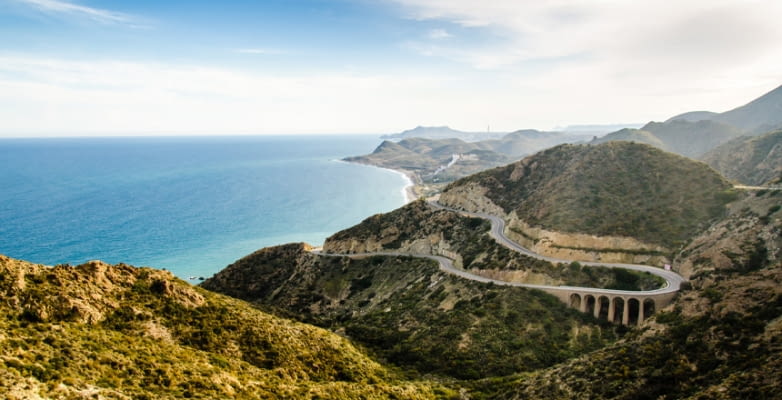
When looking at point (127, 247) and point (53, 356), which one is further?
point (127, 247)

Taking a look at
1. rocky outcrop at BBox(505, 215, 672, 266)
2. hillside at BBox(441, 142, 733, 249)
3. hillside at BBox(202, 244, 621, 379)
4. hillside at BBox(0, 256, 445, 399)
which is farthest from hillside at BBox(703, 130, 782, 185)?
hillside at BBox(0, 256, 445, 399)

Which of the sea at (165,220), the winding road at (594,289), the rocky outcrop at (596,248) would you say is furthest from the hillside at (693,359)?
the sea at (165,220)

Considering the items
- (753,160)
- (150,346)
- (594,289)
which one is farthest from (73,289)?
(753,160)

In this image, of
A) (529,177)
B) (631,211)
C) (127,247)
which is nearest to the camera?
(631,211)

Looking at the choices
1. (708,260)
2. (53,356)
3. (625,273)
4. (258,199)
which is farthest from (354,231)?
(258,199)

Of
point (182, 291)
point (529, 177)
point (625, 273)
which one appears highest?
point (529, 177)

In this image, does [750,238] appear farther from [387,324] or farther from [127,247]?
[127,247]

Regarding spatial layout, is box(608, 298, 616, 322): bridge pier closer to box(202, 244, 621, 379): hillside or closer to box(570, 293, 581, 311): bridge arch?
box(202, 244, 621, 379): hillside

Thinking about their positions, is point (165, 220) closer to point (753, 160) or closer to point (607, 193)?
point (607, 193)
